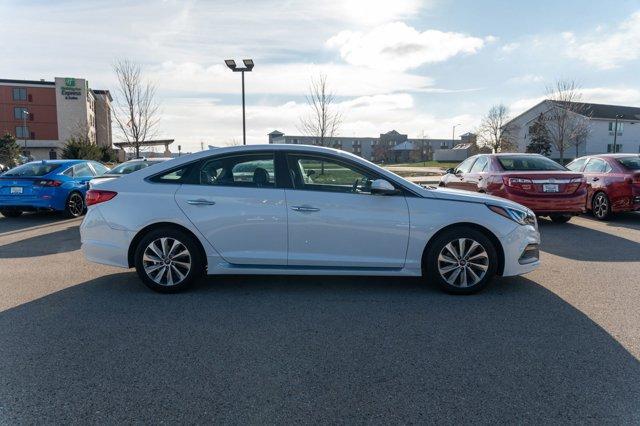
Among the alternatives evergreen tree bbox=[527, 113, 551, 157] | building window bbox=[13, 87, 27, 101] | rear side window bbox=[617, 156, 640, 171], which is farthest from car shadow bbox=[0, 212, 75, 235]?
building window bbox=[13, 87, 27, 101]

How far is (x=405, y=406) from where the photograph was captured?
9.39 ft

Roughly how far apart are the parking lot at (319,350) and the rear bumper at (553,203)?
3.25 metres

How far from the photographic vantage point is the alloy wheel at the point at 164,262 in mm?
5121

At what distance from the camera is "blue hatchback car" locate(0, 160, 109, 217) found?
10742 mm

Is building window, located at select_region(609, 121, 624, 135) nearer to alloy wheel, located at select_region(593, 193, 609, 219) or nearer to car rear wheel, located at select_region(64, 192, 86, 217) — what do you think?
alloy wheel, located at select_region(593, 193, 609, 219)

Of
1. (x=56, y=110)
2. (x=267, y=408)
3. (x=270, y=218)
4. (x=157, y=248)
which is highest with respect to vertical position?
(x=56, y=110)

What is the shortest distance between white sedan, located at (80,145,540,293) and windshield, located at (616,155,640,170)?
23.5 feet

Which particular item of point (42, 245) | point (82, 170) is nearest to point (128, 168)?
point (82, 170)

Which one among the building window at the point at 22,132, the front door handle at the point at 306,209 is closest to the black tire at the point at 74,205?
the front door handle at the point at 306,209

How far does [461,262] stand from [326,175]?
1773 millimetres

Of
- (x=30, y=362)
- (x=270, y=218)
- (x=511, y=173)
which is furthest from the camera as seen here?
(x=511, y=173)

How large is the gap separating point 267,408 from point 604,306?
146 inches

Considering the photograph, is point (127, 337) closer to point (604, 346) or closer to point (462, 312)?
point (462, 312)

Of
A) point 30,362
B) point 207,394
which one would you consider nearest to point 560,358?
point 207,394
